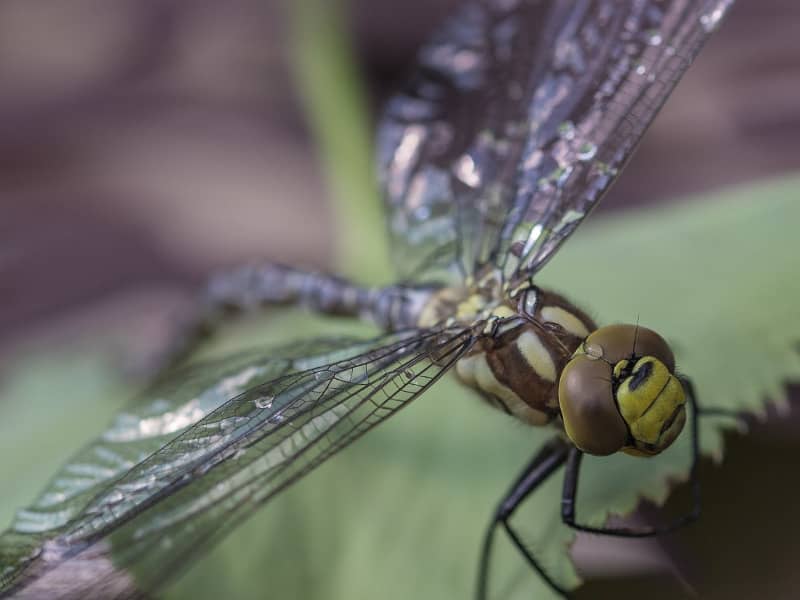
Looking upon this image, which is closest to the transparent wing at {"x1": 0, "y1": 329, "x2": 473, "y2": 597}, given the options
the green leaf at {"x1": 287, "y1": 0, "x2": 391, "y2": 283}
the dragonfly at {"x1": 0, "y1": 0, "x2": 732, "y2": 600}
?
the dragonfly at {"x1": 0, "y1": 0, "x2": 732, "y2": 600}

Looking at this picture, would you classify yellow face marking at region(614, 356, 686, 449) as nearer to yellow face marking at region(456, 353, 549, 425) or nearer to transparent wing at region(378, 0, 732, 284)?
yellow face marking at region(456, 353, 549, 425)

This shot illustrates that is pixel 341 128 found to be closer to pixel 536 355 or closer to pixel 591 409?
pixel 536 355

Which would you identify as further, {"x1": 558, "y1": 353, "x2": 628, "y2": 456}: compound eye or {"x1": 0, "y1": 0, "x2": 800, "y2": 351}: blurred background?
{"x1": 0, "y1": 0, "x2": 800, "y2": 351}: blurred background

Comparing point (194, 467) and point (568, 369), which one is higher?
point (194, 467)

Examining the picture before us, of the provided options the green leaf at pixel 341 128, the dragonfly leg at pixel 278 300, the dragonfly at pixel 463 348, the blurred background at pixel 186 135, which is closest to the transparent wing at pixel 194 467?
the dragonfly at pixel 463 348

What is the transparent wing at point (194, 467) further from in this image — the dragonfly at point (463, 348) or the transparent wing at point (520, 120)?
the transparent wing at point (520, 120)

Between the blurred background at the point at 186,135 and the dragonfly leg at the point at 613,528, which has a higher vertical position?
the blurred background at the point at 186,135

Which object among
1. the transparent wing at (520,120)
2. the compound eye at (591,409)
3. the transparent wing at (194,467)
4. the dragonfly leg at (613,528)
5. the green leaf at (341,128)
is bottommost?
the dragonfly leg at (613,528)

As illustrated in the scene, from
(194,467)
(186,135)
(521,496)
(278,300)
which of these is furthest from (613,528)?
(186,135)
